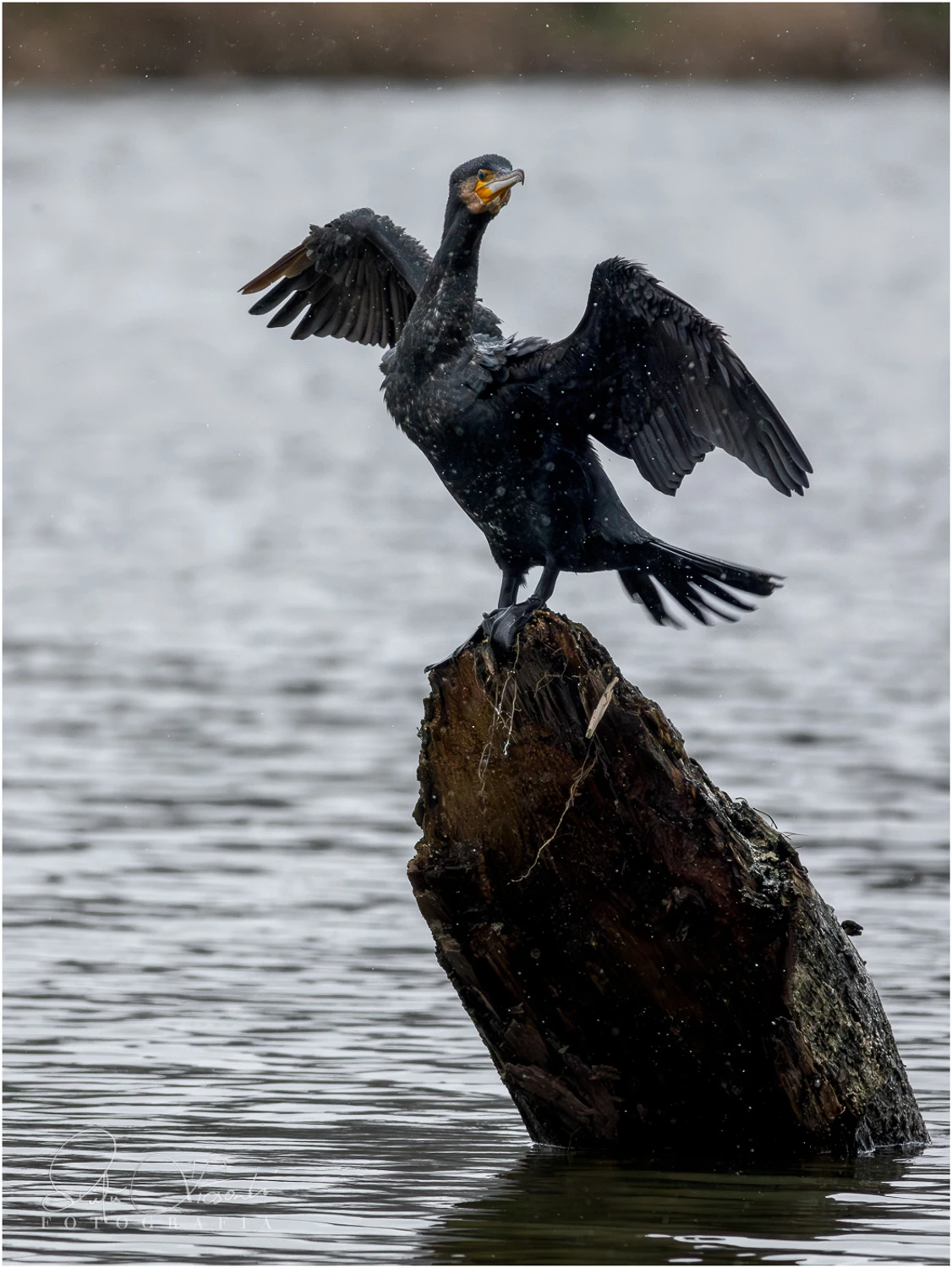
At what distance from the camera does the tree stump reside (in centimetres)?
513

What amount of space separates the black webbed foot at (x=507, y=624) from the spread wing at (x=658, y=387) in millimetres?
621

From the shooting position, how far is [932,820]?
952cm

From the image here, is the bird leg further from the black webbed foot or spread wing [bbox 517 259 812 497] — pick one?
spread wing [bbox 517 259 812 497]

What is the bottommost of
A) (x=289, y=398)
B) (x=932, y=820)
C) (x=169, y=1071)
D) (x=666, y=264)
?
(x=169, y=1071)

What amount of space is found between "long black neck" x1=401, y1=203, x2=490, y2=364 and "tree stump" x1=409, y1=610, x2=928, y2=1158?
0.87 m

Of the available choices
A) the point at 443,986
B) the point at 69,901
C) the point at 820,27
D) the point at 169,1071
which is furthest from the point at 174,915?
the point at 820,27

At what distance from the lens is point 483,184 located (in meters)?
5.65

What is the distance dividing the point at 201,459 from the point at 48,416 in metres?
2.98

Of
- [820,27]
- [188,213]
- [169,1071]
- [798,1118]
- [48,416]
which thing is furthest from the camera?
[820,27]

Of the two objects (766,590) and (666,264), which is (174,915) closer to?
(766,590)
